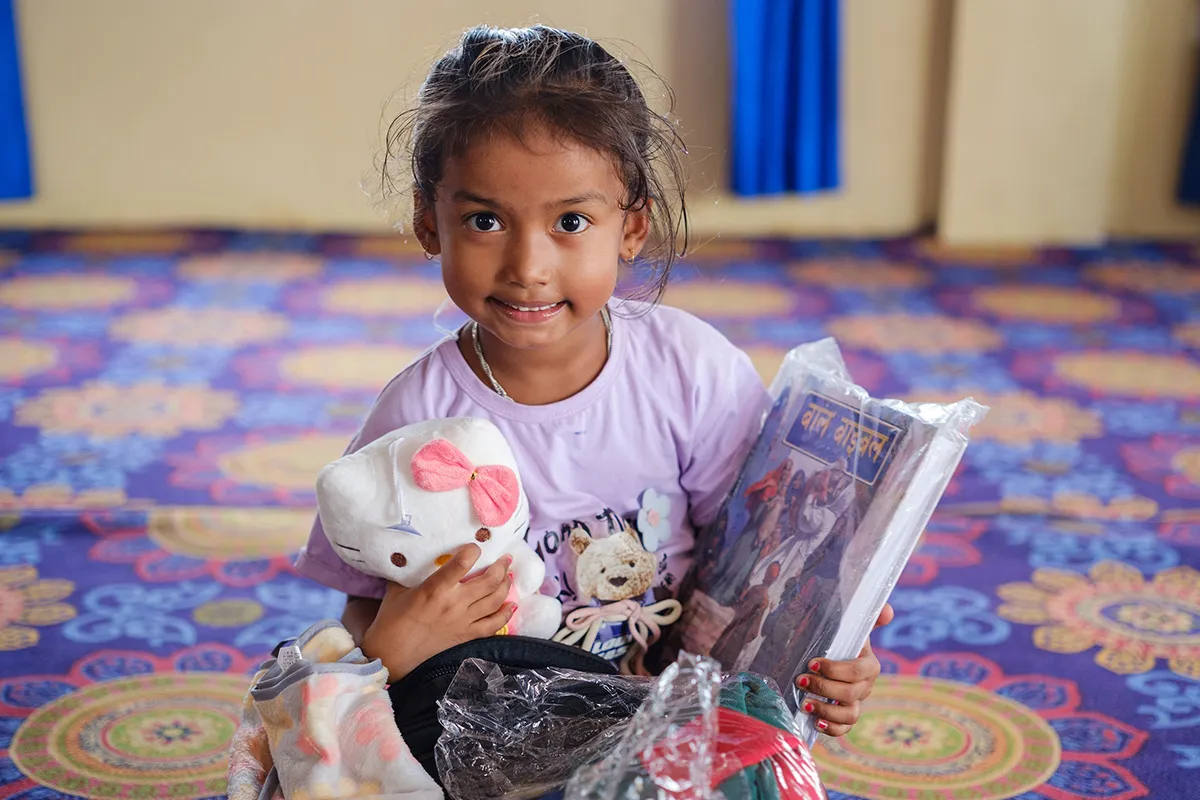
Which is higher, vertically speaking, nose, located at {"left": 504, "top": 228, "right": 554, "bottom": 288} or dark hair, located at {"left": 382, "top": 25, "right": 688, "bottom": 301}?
dark hair, located at {"left": 382, "top": 25, "right": 688, "bottom": 301}

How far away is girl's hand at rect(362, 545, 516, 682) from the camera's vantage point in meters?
0.98

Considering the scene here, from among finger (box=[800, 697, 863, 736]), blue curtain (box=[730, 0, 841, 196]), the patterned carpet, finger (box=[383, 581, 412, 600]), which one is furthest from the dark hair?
blue curtain (box=[730, 0, 841, 196])

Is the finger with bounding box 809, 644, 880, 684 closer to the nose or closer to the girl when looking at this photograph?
the girl

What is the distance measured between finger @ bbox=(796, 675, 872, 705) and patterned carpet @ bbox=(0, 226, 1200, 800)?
280mm

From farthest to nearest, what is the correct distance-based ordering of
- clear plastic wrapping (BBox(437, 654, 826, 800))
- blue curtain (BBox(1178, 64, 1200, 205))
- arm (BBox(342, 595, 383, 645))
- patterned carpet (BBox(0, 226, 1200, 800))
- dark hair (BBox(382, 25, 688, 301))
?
blue curtain (BBox(1178, 64, 1200, 205)), patterned carpet (BBox(0, 226, 1200, 800)), arm (BBox(342, 595, 383, 645)), dark hair (BBox(382, 25, 688, 301)), clear plastic wrapping (BBox(437, 654, 826, 800))

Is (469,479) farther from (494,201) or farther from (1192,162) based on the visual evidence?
(1192,162)

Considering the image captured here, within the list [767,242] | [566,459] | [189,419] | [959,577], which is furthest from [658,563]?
[767,242]

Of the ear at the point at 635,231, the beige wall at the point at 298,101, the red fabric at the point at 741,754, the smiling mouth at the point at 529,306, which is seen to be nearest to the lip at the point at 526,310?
the smiling mouth at the point at 529,306

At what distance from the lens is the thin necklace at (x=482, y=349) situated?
113 centimetres

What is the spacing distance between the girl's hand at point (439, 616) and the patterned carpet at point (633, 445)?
1.29 feet

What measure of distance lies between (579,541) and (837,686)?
26 centimetres

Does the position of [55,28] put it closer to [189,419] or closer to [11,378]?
[11,378]

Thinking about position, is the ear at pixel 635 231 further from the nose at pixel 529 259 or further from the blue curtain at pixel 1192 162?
the blue curtain at pixel 1192 162

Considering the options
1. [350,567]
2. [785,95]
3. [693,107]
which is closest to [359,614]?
[350,567]
